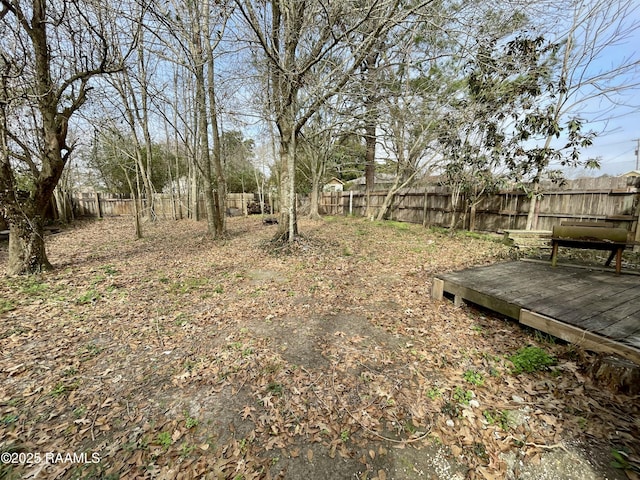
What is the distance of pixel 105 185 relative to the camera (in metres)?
19.6

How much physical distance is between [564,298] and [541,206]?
674 centimetres

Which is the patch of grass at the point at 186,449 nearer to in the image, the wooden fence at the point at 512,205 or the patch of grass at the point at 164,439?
the patch of grass at the point at 164,439

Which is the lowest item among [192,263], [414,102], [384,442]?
[384,442]

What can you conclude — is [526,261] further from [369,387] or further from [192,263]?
[192,263]

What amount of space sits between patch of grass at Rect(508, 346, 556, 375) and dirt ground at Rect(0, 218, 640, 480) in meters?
0.05

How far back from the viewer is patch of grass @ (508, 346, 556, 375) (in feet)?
Result: 8.02

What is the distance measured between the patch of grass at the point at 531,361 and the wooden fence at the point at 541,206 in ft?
22.7

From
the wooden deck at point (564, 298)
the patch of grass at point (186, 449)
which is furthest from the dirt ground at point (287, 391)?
the wooden deck at point (564, 298)

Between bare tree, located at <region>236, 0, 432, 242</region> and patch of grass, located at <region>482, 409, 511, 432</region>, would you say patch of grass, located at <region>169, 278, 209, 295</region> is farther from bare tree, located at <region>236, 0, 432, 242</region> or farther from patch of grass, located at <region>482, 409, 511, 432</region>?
patch of grass, located at <region>482, 409, 511, 432</region>

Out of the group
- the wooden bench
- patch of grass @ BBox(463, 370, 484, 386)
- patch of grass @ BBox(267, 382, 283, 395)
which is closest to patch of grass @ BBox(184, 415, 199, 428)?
patch of grass @ BBox(267, 382, 283, 395)

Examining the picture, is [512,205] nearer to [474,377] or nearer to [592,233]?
[592,233]

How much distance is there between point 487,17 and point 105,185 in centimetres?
2427

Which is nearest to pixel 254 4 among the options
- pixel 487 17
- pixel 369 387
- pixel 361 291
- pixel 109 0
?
pixel 109 0

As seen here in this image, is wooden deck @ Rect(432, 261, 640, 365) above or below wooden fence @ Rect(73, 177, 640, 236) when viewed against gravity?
below
